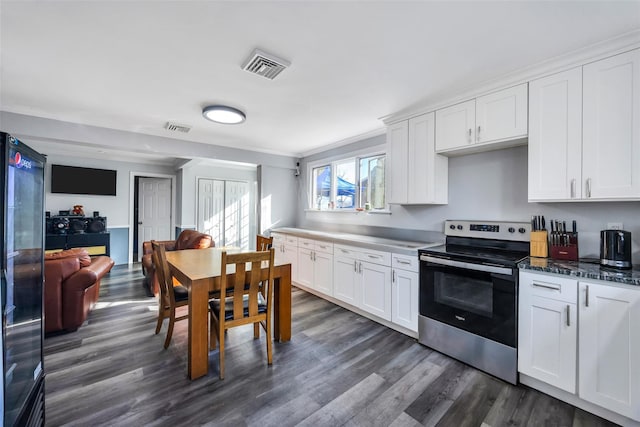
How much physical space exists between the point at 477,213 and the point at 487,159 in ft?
1.82

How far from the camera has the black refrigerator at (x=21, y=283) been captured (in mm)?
1060

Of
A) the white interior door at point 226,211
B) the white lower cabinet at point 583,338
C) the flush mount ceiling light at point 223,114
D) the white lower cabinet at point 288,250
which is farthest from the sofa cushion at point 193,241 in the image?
the white lower cabinet at point 583,338

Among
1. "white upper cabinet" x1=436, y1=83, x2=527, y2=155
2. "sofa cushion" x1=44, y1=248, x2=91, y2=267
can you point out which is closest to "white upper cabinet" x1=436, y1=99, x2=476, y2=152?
"white upper cabinet" x1=436, y1=83, x2=527, y2=155

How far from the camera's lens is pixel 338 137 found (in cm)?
416

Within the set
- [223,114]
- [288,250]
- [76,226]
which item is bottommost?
[288,250]

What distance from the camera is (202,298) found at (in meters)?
2.09

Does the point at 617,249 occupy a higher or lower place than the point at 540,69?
lower

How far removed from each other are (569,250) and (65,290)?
4559 millimetres

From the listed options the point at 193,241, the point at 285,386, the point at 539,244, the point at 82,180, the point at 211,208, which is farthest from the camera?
the point at 211,208

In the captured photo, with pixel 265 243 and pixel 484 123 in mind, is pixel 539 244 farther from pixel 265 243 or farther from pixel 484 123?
pixel 265 243

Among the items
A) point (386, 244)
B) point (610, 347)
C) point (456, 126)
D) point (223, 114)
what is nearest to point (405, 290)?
point (386, 244)

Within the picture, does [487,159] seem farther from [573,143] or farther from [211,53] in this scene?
[211,53]

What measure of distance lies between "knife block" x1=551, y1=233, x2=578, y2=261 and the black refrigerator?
3269mm

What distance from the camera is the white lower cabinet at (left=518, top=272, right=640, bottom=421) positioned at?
5.23 ft
